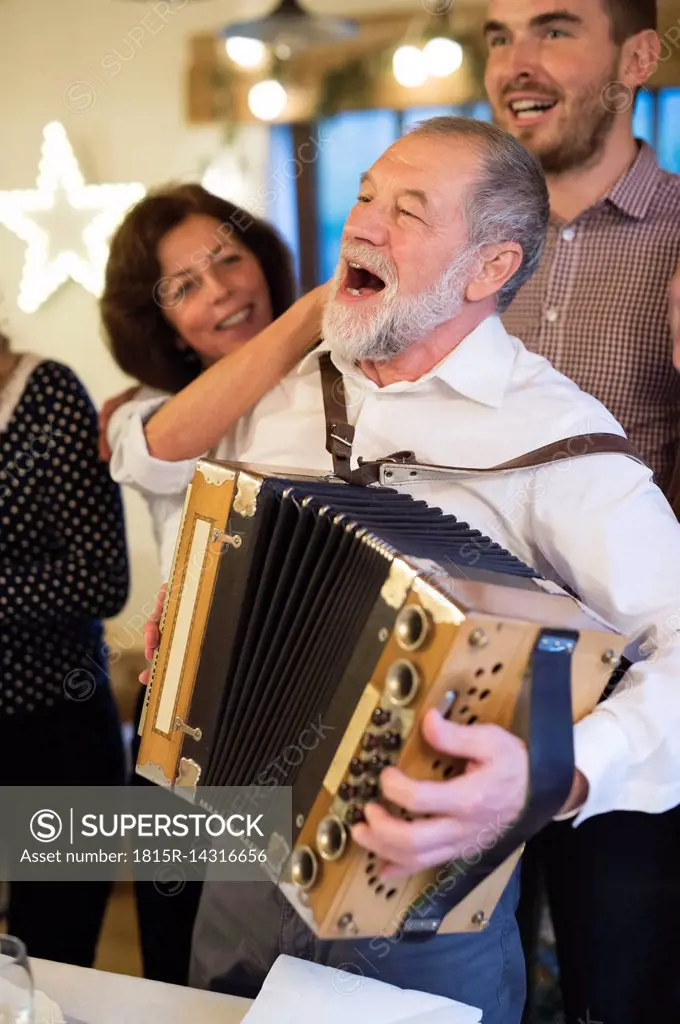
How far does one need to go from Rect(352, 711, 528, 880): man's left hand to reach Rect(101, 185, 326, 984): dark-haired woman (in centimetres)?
92

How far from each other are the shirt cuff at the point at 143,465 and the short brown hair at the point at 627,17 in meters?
1.07

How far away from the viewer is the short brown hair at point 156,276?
210cm

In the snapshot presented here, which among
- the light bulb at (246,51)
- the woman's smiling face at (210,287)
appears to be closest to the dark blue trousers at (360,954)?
the woman's smiling face at (210,287)

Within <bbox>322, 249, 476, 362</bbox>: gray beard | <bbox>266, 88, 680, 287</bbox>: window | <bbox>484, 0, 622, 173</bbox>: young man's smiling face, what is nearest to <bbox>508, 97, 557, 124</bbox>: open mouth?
<bbox>484, 0, 622, 173</bbox>: young man's smiling face

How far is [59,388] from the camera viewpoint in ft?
6.88

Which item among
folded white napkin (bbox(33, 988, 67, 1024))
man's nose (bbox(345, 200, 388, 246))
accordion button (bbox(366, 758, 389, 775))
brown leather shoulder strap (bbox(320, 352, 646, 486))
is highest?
man's nose (bbox(345, 200, 388, 246))

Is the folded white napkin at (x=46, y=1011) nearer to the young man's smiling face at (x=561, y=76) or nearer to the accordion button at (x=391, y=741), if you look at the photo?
the accordion button at (x=391, y=741)

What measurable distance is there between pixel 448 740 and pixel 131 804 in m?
1.51

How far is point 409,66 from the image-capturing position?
3035mm

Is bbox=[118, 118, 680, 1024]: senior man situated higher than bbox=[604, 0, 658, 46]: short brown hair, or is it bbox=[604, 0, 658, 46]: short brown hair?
bbox=[604, 0, 658, 46]: short brown hair

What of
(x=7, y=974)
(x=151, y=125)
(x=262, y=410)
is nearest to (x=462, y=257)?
(x=262, y=410)

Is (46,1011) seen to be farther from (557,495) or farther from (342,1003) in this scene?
(557,495)

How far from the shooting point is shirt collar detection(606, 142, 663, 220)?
187cm

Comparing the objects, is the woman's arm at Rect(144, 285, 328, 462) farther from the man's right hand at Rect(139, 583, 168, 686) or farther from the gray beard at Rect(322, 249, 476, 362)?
the man's right hand at Rect(139, 583, 168, 686)
